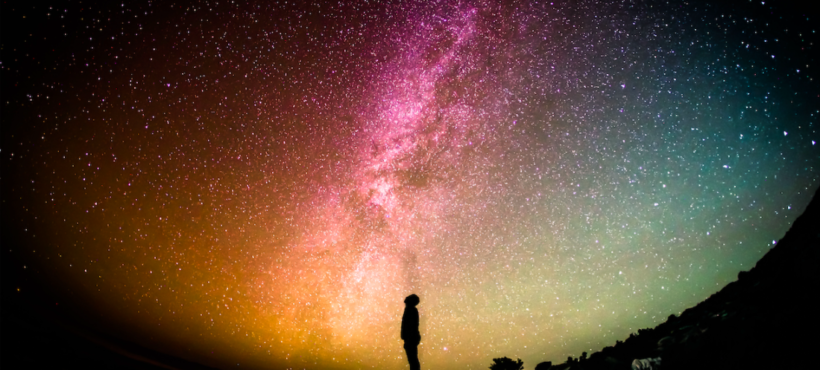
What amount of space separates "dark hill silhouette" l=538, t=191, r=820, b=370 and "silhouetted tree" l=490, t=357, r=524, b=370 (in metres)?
1.36

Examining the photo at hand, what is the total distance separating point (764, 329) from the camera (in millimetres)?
3107

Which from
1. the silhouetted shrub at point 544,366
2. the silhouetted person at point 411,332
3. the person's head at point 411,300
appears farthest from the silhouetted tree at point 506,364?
the person's head at point 411,300

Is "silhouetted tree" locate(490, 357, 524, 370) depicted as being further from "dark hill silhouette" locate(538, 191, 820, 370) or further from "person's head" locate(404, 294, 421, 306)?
"person's head" locate(404, 294, 421, 306)

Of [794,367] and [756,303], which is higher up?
[756,303]

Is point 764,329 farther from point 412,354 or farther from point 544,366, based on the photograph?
point 412,354

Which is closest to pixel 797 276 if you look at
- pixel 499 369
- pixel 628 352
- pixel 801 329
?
pixel 801 329

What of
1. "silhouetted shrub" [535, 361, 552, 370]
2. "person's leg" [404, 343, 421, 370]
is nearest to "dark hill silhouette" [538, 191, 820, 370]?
"silhouetted shrub" [535, 361, 552, 370]

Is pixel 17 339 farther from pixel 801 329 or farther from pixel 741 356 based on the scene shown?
pixel 801 329

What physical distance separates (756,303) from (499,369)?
372cm

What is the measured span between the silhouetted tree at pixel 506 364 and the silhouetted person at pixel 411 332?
2019 millimetres

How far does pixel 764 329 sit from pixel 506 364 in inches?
142

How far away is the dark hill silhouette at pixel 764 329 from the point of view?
9.30 feet

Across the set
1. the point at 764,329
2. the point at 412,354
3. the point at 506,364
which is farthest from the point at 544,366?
the point at 764,329

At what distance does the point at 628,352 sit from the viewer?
13.9 ft
